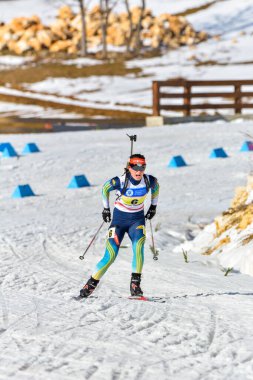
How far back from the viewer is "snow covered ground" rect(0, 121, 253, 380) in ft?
16.4

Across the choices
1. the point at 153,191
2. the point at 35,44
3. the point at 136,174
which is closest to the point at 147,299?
the point at 153,191

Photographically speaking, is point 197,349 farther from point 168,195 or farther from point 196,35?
point 196,35

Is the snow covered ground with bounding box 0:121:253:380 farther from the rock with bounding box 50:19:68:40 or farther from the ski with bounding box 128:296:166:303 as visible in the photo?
the rock with bounding box 50:19:68:40

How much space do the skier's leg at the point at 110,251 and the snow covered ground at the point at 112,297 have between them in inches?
9.3

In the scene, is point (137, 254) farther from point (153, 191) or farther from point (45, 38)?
point (45, 38)

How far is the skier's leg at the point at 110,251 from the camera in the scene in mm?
→ 6836

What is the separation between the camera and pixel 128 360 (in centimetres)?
506

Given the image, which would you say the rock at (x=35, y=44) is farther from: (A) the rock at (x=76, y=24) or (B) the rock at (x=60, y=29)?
(A) the rock at (x=76, y=24)

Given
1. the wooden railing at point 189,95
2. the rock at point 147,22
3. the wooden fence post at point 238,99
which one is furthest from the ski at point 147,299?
the rock at point 147,22

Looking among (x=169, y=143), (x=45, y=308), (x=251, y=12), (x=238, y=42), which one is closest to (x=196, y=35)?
(x=238, y=42)

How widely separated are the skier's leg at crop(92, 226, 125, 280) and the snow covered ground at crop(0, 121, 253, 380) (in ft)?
0.77

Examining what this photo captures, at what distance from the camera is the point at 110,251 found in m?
6.84

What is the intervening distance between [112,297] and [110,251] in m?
0.41

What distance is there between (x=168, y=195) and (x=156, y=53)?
4066 cm
